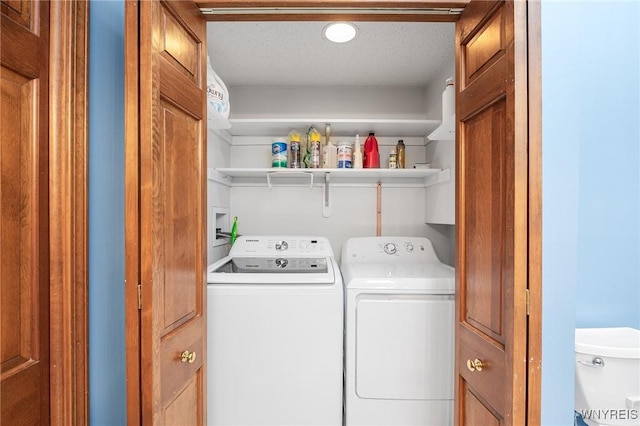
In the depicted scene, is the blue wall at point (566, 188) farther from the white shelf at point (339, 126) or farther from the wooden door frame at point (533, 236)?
the white shelf at point (339, 126)

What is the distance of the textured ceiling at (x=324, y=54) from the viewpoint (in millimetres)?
1777

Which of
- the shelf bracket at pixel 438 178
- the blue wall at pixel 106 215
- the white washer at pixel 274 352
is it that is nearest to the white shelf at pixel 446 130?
the shelf bracket at pixel 438 178

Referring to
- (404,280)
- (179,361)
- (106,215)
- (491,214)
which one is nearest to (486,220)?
(491,214)

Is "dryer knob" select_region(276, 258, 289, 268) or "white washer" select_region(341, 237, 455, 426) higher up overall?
"dryer knob" select_region(276, 258, 289, 268)

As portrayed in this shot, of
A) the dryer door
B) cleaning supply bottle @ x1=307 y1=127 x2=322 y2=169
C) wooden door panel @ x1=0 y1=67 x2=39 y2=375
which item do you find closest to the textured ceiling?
cleaning supply bottle @ x1=307 y1=127 x2=322 y2=169

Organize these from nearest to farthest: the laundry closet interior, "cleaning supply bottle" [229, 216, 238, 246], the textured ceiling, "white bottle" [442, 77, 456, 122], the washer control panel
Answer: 1. "white bottle" [442, 77, 456, 122]
2. the textured ceiling
3. the washer control panel
4. the laundry closet interior
5. "cleaning supply bottle" [229, 216, 238, 246]

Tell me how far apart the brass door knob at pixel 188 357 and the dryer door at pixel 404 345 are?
769 millimetres

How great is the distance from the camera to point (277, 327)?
4.98 ft

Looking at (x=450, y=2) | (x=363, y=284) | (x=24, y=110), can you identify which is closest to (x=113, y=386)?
(x=24, y=110)

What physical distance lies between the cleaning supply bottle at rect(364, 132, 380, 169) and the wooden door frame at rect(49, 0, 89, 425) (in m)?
1.72

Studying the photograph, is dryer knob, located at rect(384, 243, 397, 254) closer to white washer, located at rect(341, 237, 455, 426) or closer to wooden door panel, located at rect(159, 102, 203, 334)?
white washer, located at rect(341, 237, 455, 426)

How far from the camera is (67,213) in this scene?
3.17 ft

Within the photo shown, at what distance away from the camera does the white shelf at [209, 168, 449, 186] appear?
2.13m

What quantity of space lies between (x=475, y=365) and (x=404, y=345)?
48 centimetres
